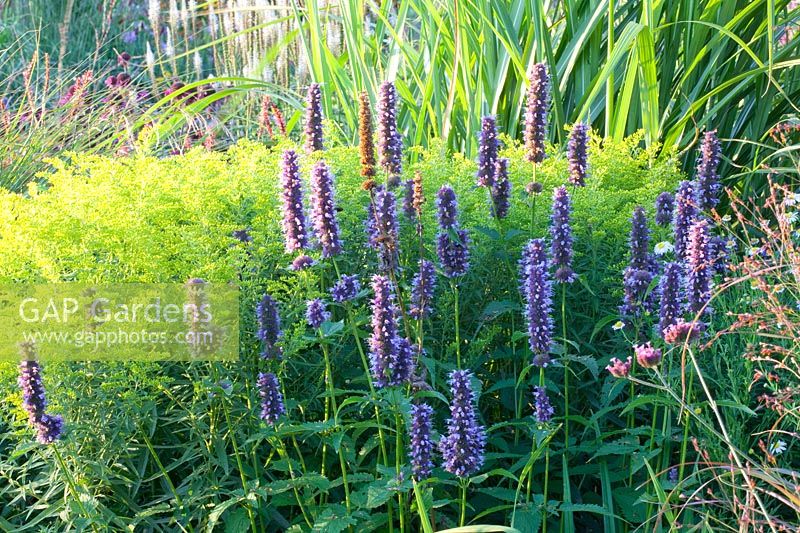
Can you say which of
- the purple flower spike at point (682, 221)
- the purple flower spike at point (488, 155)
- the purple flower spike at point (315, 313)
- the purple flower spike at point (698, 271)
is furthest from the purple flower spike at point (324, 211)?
the purple flower spike at point (682, 221)

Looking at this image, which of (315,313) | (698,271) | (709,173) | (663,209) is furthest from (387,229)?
(709,173)

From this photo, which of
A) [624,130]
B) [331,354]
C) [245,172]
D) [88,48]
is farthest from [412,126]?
[88,48]

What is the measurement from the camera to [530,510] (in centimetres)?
302

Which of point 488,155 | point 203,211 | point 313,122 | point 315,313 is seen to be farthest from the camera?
point 313,122

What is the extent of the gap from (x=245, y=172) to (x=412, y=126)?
169cm

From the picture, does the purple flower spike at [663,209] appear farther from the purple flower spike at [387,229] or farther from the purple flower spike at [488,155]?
the purple flower spike at [387,229]

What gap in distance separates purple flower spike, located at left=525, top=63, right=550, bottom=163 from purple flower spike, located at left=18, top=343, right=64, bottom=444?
1.79 m

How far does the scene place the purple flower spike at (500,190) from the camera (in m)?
3.55

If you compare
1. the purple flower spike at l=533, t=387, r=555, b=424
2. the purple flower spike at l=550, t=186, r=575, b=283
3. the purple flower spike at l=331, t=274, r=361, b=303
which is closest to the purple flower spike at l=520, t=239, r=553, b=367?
the purple flower spike at l=533, t=387, r=555, b=424

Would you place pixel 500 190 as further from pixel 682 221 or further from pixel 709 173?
pixel 709 173

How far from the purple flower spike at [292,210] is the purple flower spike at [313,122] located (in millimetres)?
811

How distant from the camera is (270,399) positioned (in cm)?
290

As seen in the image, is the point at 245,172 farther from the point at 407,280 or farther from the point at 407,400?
the point at 407,400

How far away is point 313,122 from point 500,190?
80cm
